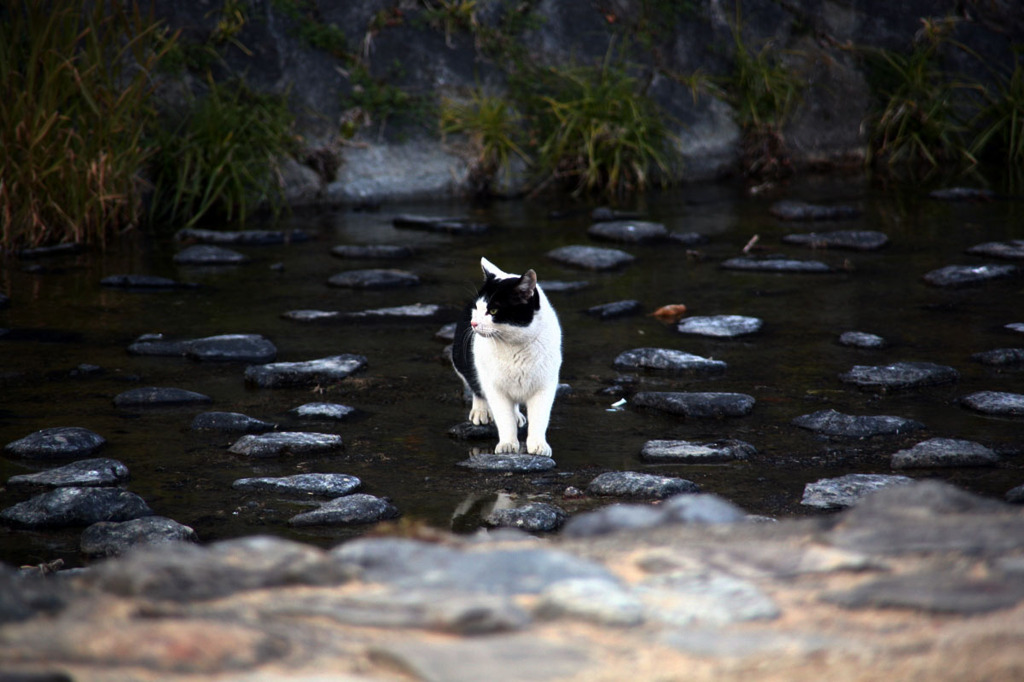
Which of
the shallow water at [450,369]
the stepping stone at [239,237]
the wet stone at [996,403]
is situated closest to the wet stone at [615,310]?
the shallow water at [450,369]

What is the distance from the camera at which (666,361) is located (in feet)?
15.3

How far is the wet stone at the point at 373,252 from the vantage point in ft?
22.3

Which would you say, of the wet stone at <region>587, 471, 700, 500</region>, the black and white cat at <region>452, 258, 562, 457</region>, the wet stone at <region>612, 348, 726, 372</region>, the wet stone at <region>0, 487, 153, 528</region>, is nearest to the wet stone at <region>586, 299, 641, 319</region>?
the wet stone at <region>612, 348, 726, 372</region>

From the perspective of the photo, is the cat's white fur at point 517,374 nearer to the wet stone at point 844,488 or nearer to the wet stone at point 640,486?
the wet stone at point 640,486

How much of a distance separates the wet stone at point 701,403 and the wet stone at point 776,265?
2323 mm

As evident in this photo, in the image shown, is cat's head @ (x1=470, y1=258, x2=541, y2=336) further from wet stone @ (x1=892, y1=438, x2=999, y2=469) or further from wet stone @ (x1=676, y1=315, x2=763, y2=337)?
wet stone @ (x1=676, y1=315, x2=763, y2=337)

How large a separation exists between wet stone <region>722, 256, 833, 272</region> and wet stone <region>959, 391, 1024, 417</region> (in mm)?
2282

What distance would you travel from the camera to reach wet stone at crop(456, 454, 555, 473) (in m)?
3.58

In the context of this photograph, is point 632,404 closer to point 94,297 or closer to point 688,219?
point 94,297

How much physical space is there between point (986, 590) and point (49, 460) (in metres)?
2.85

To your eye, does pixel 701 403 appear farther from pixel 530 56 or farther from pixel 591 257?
pixel 530 56

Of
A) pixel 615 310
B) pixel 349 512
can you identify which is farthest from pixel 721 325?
pixel 349 512

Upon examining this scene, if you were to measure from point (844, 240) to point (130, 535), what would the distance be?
5145 mm

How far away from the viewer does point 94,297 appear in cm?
580
